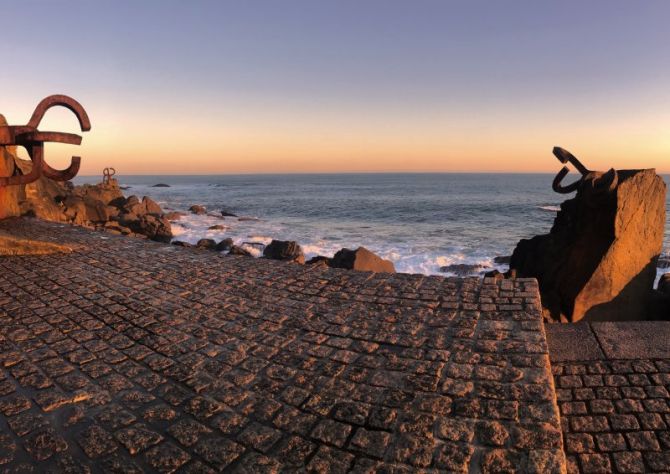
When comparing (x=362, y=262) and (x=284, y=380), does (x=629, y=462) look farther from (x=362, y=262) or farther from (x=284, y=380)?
(x=362, y=262)

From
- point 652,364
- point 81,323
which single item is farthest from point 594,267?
point 81,323

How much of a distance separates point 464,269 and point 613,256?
28.9 ft

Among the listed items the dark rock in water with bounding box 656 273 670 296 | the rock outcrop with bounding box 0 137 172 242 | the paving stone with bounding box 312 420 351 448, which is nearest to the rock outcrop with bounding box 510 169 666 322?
the dark rock in water with bounding box 656 273 670 296

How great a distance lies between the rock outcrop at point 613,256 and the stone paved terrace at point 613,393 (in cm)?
374

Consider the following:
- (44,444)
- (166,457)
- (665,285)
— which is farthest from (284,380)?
(665,285)

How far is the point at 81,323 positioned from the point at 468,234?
2596cm

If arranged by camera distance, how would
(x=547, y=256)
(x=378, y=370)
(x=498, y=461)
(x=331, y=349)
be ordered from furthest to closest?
(x=547, y=256), (x=331, y=349), (x=378, y=370), (x=498, y=461)

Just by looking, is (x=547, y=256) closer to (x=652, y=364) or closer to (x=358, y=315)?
(x=652, y=364)

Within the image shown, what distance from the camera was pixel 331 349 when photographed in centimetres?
393

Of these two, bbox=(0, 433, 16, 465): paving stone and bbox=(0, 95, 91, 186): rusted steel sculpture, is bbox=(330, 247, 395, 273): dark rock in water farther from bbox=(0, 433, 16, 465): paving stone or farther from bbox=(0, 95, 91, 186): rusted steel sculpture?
bbox=(0, 433, 16, 465): paving stone

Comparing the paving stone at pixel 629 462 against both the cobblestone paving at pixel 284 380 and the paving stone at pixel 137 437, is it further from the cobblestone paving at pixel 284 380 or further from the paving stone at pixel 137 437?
the paving stone at pixel 137 437

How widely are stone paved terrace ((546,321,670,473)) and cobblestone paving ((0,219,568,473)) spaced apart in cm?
4

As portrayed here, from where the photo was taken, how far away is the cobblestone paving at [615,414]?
2980mm

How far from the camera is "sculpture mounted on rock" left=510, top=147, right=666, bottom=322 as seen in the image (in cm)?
828
